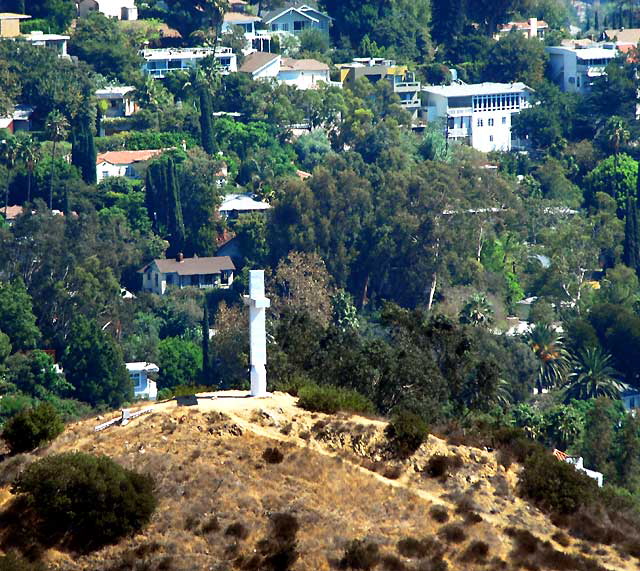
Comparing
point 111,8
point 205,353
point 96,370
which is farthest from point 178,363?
point 111,8

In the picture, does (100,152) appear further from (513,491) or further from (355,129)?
(513,491)

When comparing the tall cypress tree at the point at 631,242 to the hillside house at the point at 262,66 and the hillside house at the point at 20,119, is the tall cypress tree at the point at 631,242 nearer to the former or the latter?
the hillside house at the point at 262,66

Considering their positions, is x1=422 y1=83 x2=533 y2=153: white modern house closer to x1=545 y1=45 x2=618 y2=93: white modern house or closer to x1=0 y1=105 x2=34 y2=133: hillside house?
x1=545 y1=45 x2=618 y2=93: white modern house

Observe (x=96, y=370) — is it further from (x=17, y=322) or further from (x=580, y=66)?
(x=580, y=66)

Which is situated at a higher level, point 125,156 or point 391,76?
point 391,76

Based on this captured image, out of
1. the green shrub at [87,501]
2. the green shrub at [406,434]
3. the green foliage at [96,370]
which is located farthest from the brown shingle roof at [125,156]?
the green shrub at [87,501]
